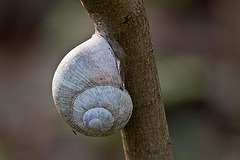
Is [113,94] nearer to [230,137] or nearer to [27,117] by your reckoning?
[230,137]

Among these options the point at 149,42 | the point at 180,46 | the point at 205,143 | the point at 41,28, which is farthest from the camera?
the point at 41,28

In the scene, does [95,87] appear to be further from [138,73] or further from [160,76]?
[160,76]

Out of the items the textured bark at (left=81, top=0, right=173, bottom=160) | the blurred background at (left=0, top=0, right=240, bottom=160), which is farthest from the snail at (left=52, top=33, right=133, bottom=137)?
the blurred background at (left=0, top=0, right=240, bottom=160)

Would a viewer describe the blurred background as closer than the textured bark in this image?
No

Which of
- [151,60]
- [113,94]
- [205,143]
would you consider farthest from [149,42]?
[205,143]

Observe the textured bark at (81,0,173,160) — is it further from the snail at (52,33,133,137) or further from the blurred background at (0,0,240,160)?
the blurred background at (0,0,240,160)

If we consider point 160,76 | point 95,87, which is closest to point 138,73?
point 95,87
